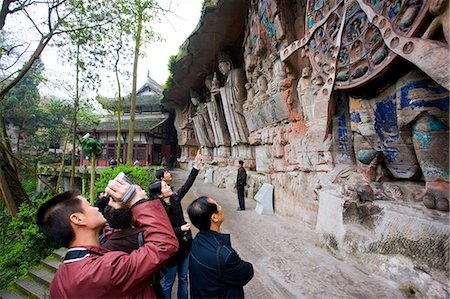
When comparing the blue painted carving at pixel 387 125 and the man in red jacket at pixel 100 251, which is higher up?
the blue painted carving at pixel 387 125

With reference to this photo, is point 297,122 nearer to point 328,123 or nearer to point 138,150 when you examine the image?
point 328,123

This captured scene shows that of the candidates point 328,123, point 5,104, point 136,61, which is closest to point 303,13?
point 328,123

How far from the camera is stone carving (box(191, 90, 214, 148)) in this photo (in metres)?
14.4

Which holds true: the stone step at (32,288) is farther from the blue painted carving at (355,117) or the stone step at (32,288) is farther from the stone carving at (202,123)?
the stone carving at (202,123)

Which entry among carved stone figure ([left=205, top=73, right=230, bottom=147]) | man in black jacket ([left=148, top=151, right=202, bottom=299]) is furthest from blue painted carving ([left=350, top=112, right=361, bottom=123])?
carved stone figure ([left=205, top=73, right=230, bottom=147])

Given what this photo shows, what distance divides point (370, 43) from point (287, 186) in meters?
3.45

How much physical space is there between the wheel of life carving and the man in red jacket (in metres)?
3.09

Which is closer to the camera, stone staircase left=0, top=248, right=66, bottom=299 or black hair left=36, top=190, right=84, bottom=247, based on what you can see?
black hair left=36, top=190, right=84, bottom=247

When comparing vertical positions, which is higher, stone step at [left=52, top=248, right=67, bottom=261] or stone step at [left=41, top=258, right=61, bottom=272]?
stone step at [left=52, top=248, right=67, bottom=261]

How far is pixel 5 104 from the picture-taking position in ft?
58.3

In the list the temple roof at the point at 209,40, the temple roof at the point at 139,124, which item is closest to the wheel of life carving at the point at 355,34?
the temple roof at the point at 209,40

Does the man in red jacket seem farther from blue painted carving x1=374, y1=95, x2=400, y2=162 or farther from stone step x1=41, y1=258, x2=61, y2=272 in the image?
stone step x1=41, y1=258, x2=61, y2=272

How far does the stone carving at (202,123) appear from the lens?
1438cm

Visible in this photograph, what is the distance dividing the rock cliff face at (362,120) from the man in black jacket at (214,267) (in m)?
2.23
